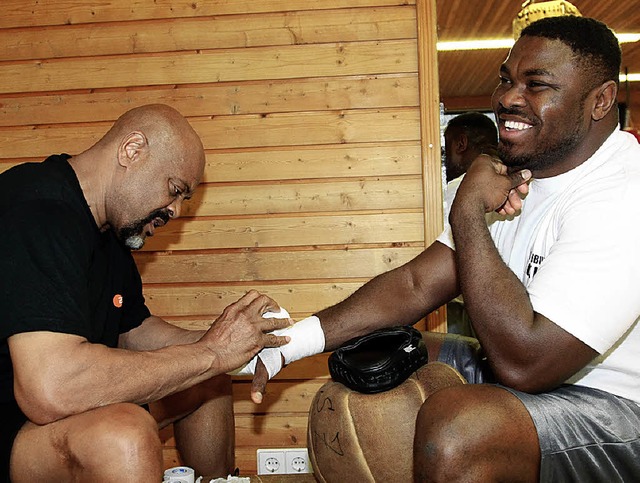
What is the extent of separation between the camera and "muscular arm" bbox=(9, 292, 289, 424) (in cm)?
196

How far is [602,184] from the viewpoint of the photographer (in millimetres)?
2232

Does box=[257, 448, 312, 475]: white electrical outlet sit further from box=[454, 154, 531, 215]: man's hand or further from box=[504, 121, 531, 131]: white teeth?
box=[504, 121, 531, 131]: white teeth

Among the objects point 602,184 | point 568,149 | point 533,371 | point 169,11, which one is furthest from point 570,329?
point 169,11

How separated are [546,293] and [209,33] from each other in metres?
2.51

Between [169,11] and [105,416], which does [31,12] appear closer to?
[169,11]

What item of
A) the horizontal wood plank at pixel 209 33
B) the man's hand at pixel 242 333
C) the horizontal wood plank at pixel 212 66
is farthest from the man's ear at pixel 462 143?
the man's hand at pixel 242 333

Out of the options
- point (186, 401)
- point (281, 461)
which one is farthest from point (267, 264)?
point (186, 401)

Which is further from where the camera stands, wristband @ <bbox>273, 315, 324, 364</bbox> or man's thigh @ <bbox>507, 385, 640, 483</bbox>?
wristband @ <bbox>273, 315, 324, 364</bbox>

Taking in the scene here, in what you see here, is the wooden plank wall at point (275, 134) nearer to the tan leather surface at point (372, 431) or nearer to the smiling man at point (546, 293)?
the smiling man at point (546, 293)

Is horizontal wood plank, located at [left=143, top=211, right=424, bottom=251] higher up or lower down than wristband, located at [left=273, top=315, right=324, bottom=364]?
higher up

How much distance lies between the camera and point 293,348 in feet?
8.55

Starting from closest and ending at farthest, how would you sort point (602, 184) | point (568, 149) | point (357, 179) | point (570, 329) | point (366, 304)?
point (570, 329) < point (602, 184) < point (568, 149) < point (366, 304) < point (357, 179)

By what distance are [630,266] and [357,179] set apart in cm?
189

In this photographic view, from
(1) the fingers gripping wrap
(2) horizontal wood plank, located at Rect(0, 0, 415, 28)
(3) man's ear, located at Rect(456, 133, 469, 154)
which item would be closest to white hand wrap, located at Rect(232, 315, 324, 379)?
(1) the fingers gripping wrap
